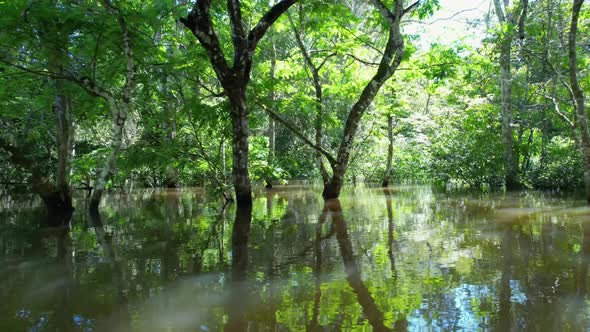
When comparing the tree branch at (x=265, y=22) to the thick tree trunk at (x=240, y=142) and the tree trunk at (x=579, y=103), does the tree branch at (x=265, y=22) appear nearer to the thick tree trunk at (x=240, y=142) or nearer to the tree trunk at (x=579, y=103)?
the thick tree trunk at (x=240, y=142)

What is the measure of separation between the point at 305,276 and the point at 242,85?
6.30 metres

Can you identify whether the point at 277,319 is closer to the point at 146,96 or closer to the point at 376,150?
the point at 146,96

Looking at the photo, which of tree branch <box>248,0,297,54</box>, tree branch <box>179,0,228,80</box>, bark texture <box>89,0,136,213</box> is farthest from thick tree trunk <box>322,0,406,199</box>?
bark texture <box>89,0,136,213</box>

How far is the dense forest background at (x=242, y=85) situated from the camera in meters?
9.62

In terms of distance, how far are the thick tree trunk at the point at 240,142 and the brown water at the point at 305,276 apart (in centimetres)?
244

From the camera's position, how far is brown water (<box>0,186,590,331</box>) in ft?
11.0

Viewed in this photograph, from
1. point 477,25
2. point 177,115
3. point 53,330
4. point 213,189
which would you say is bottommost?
point 53,330

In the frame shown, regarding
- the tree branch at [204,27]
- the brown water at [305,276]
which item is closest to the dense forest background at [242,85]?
the tree branch at [204,27]

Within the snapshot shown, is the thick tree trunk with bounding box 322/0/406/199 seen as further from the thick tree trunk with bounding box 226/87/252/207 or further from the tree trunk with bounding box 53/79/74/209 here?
the tree trunk with bounding box 53/79/74/209

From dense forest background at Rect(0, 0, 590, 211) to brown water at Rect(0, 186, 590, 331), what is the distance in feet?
11.6

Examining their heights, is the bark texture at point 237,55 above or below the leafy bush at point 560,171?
above

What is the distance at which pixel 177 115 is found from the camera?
1179cm

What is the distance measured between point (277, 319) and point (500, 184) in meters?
16.1

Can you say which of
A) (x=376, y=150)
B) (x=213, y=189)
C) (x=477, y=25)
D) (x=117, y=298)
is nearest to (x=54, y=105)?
(x=213, y=189)
